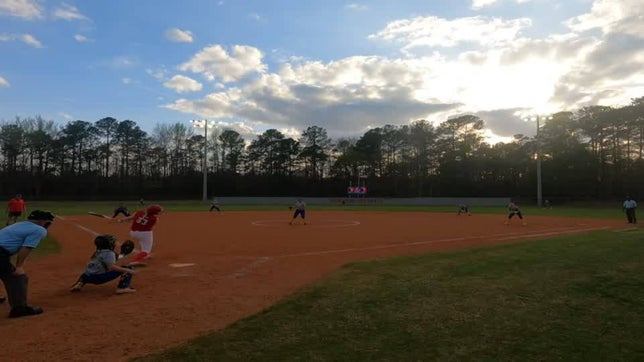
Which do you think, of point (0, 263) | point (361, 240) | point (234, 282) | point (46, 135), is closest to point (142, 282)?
point (234, 282)

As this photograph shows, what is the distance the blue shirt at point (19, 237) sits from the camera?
6156 mm

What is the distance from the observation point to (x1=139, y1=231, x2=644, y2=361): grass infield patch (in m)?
4.71

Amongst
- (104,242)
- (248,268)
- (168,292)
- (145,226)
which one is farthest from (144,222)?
(168,292)

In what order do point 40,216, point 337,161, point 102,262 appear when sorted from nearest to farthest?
1. point 40,216
2. point 102,262
3. point 337,161

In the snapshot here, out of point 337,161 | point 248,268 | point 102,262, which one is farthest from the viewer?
point 337,161

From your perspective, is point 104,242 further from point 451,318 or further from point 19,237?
point 451,318

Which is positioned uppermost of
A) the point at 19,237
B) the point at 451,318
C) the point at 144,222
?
the point at 19,237

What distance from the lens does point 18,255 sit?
6.14 meters

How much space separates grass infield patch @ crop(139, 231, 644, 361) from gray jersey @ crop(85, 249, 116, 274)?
11.2 ft

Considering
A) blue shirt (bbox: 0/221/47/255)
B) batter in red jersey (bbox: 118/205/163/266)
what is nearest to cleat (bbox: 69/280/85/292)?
blue shirt (bbox: 0/221/47/255)

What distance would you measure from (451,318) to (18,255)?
627 cm

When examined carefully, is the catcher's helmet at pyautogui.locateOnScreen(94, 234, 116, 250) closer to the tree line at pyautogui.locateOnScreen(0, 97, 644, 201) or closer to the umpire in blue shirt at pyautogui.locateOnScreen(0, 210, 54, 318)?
the umpire in blue shirt at pyautogui.locateOnScreen(0, 210, 54, 318)

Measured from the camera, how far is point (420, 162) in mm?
93312

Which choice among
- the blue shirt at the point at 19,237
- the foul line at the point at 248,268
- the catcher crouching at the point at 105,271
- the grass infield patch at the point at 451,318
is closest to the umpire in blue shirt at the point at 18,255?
the blue shirt at the point at 19,237
